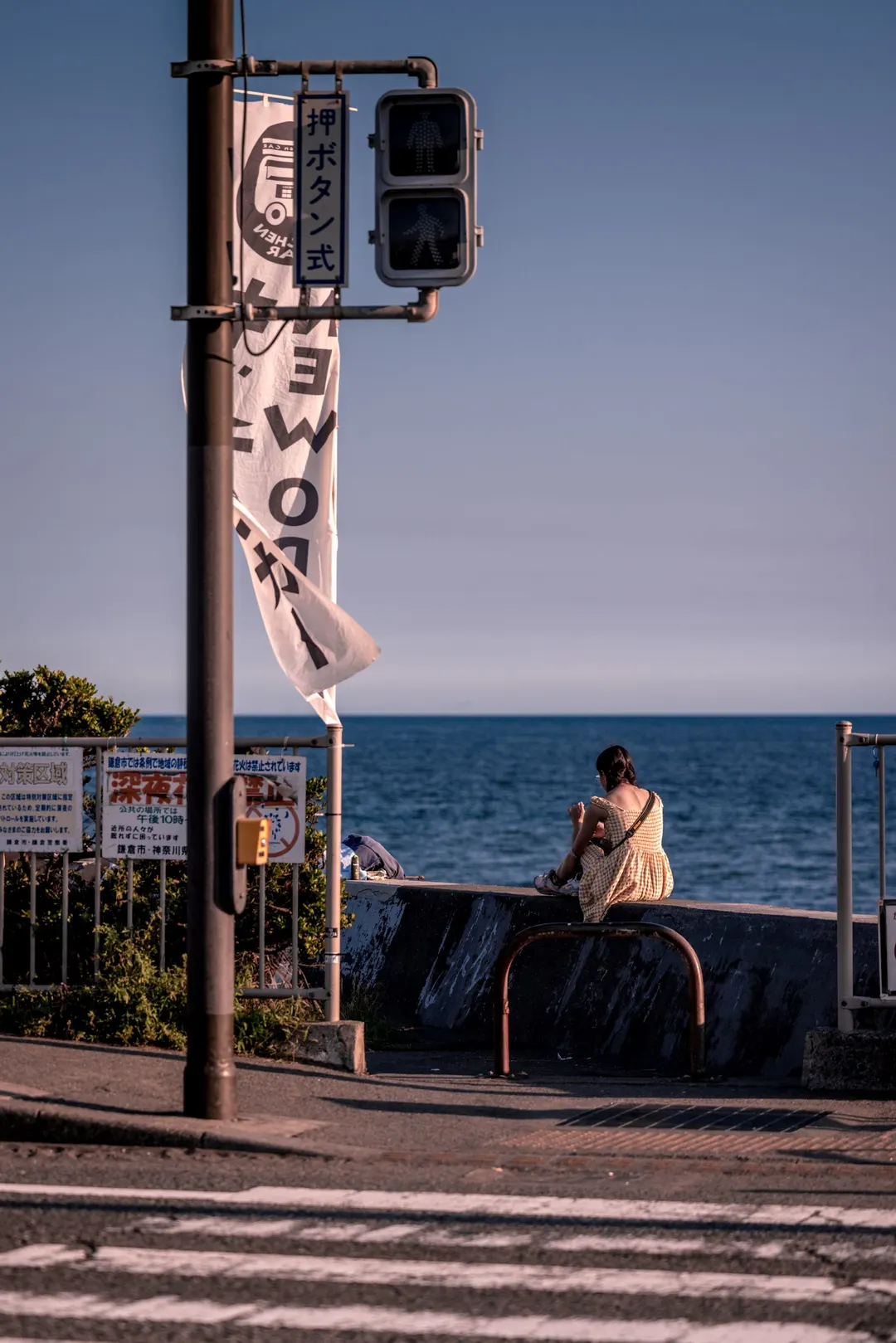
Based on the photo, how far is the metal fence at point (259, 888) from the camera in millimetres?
8797

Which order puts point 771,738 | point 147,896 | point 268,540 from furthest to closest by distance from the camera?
point 771,738
point 147,896
point 268,540

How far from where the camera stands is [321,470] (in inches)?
348

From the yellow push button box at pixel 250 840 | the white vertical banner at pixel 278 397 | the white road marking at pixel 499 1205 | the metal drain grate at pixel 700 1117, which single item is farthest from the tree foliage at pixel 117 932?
the white road marking at pixel 499 1205

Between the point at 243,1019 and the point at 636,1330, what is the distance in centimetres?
464

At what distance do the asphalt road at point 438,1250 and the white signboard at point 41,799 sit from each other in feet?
8.37

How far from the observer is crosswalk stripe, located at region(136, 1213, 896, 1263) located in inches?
214

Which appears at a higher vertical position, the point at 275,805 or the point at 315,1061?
the point at 275,805

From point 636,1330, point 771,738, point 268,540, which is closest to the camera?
point 636,1330

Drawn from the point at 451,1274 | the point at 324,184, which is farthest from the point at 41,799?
the point at 451,1274

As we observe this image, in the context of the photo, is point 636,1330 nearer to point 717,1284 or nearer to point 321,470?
point 717,1284

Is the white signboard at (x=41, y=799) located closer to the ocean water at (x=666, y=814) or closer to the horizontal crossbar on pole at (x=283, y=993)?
the horizontal crossbar on pole at (x=283, y=993)

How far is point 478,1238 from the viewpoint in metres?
5.60

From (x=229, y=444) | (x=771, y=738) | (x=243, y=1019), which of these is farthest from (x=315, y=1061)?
(x=771, y=738)

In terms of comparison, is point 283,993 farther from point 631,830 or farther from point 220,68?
point 220,68
